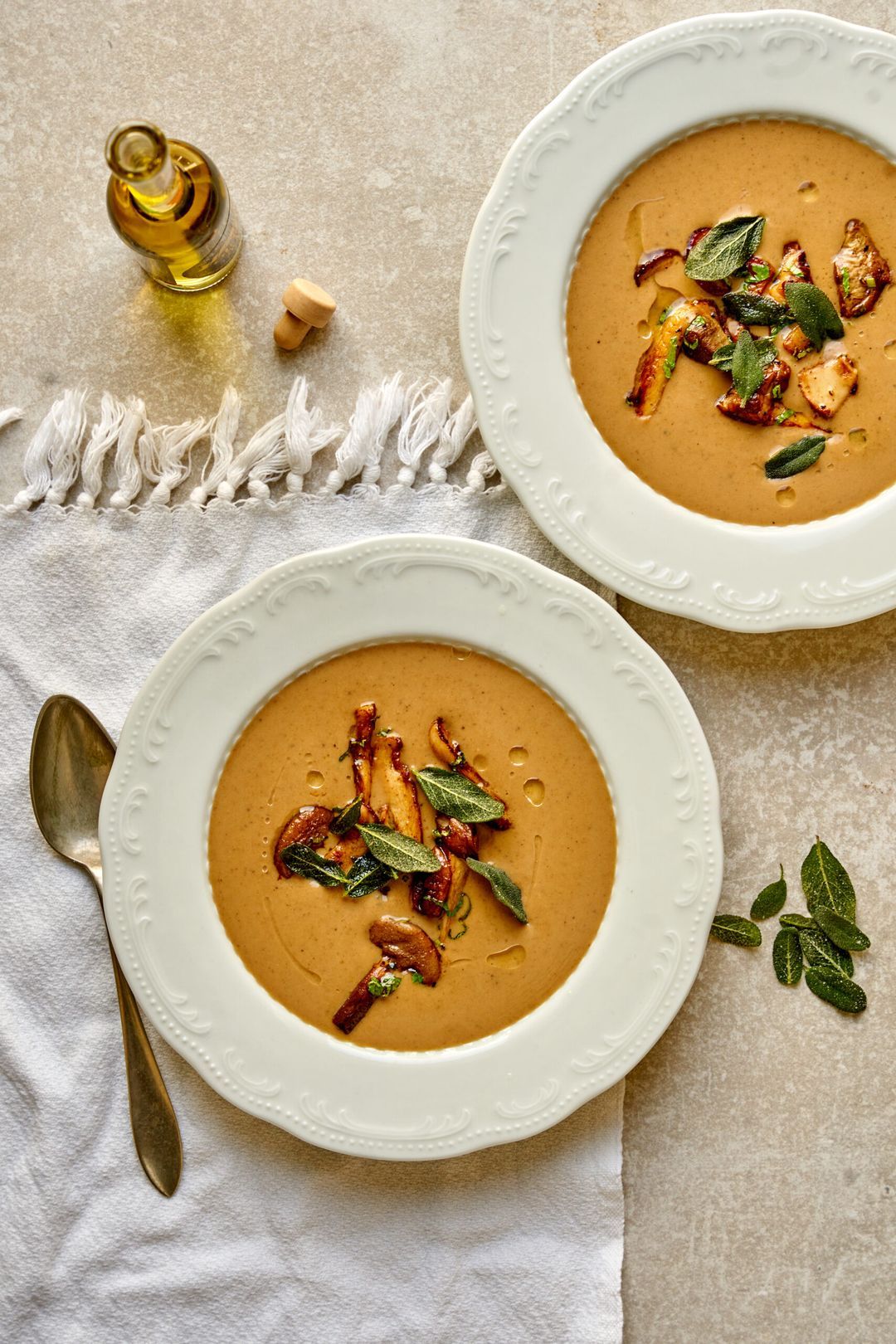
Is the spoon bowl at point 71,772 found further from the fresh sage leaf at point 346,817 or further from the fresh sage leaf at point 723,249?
the fresh sage leaf at point 723,249

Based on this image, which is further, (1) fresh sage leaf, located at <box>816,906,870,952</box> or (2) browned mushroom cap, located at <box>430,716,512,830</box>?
(1) fresh sage leaf, located at <box>816,906,870,952</box>

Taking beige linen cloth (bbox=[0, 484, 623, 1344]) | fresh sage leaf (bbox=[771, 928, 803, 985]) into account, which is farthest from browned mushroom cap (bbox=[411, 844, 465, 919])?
fresh sage leaf (bbox=[771, 928, 803, 985])

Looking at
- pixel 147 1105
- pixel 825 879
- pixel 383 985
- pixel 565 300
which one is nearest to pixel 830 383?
pixel 565 300

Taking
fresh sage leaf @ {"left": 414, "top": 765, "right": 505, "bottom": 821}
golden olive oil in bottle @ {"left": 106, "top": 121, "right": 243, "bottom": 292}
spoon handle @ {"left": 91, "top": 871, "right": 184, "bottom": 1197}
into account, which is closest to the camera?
golden olive oil in bottle @ {"left": 106, "top": 121, "right": 243, "bottom": 292}

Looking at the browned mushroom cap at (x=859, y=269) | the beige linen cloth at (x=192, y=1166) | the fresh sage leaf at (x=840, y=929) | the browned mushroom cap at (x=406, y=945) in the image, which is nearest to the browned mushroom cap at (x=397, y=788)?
the browned mushroom cap at (x=406, y=945)

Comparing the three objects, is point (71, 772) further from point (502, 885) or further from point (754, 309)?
point (754, 309)

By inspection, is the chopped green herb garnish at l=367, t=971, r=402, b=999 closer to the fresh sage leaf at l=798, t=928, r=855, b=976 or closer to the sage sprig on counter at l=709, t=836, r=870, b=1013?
the sage sprig on counter at l=709, t=836, r=870, b=1013

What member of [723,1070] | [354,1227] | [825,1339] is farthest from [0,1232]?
[825,1339]
